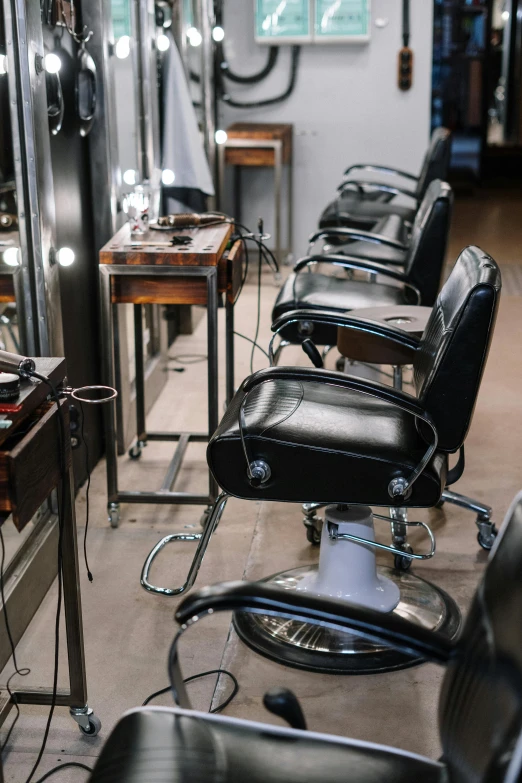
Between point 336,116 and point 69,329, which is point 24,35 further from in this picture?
point 336,116

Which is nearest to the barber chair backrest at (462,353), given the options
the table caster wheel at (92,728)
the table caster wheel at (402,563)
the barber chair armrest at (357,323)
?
the barber chair armrest at (357,323)

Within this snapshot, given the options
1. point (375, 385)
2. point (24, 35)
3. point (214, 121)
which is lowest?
point (375, 385)

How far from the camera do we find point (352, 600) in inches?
93.8

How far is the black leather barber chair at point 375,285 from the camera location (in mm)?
3301

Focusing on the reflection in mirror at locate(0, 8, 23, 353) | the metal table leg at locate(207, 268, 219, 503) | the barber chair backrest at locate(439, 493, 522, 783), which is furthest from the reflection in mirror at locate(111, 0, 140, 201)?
the barber chair backrest at locate(439, 493, 522, 783)

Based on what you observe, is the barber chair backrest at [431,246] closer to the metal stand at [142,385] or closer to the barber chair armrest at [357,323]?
the metal stand at [142,385]

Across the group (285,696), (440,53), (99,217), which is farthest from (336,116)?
(285,696)

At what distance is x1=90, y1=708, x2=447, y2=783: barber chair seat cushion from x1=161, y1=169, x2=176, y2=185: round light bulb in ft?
10.1

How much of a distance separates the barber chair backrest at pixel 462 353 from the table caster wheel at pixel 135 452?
1.59 meters

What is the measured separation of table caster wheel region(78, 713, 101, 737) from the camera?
2094 millimetres

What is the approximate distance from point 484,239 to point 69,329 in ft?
15.3

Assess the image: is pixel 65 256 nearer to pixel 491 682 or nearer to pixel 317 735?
pixel 317 735

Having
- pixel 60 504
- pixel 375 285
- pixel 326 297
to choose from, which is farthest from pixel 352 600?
pixel 375 285

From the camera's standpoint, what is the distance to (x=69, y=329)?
3.16 m
